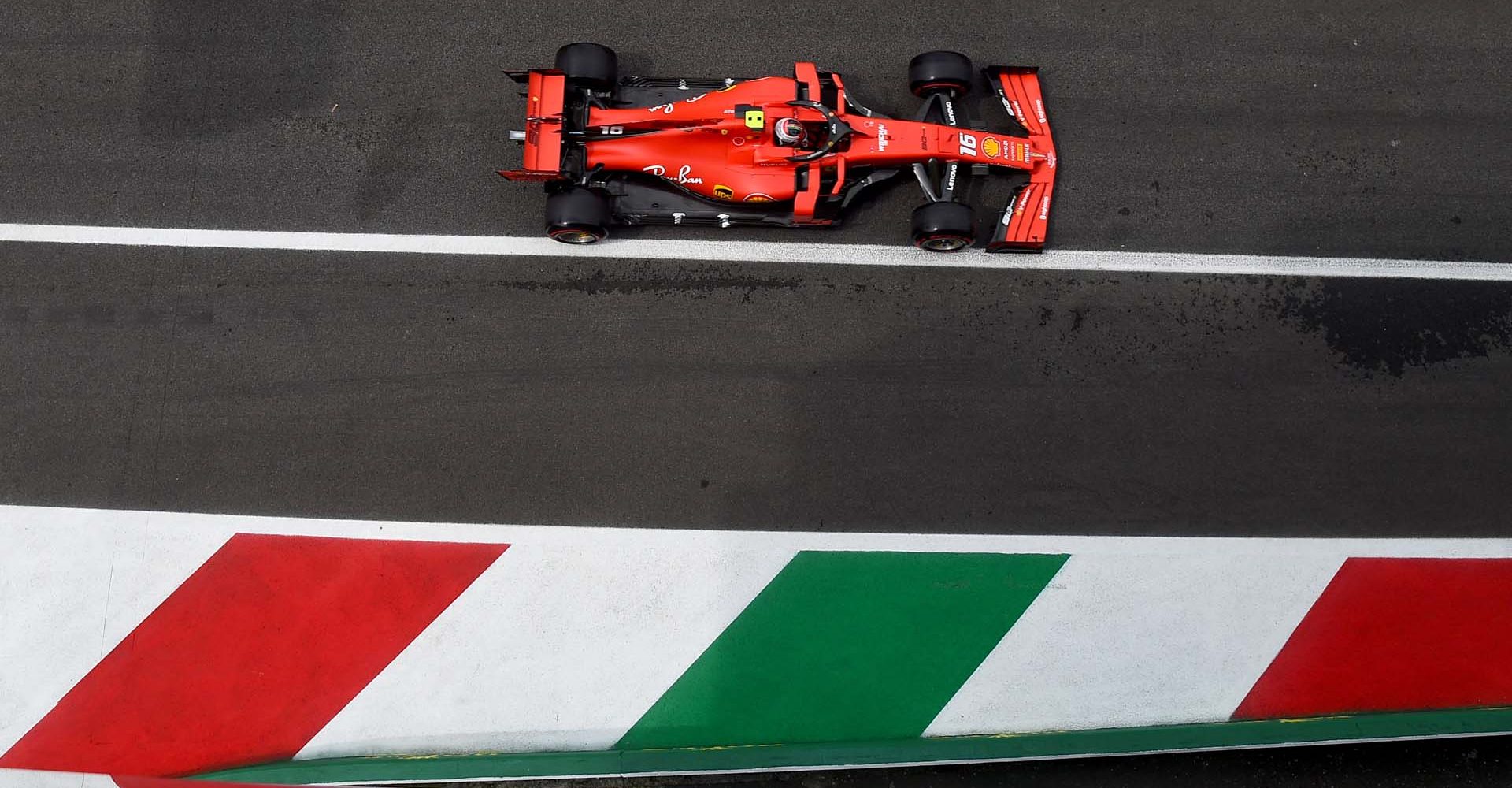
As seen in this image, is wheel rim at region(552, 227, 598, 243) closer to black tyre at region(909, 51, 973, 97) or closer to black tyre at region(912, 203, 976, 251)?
black tyre at region(912, 203, 976, 251)

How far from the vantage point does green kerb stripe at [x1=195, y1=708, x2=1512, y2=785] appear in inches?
187

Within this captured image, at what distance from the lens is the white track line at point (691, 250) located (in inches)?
212

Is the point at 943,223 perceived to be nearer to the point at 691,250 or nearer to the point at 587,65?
Result: the point at 691,250

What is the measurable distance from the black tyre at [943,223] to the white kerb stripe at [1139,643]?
2351mm

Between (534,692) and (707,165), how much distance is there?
3.69 meters

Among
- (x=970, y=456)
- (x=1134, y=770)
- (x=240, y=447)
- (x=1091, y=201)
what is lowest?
(x=1134, y=770)

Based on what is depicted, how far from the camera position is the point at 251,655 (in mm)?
5008

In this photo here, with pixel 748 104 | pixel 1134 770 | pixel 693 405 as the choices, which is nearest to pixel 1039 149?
pixel 748 104

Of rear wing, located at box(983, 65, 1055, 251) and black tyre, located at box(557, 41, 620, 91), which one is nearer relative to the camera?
black tyre, located at box(557, 41, 620, 91)

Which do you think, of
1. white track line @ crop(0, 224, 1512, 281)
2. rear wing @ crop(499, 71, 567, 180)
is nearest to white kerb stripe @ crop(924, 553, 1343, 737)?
white track line @ crop(0, 224, 1512, 281)

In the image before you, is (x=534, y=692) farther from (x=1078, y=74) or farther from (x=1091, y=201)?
(x=1078, y=74)

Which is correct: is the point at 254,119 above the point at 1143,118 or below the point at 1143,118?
below

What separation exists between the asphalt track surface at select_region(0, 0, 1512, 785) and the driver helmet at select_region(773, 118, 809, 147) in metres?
0.75

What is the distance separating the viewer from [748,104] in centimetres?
495
